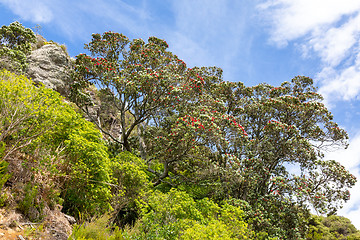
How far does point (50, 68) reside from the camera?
21422 millimetres

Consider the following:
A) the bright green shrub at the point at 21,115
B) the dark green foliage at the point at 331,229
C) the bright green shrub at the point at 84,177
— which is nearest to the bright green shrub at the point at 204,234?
the bright green shrub at the point at 84,177

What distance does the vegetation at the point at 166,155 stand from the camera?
7.50m

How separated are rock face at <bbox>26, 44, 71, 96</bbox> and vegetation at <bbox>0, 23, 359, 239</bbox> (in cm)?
188

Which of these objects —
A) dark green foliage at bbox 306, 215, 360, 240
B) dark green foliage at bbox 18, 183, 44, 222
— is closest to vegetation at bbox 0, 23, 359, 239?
dark green foliage at bbox 18, 183, 44, 222

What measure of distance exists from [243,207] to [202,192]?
3.99 m

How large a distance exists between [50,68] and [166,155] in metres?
14.5

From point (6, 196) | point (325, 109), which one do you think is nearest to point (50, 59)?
point (6, 196)

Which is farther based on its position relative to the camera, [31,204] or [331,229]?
[331,229]

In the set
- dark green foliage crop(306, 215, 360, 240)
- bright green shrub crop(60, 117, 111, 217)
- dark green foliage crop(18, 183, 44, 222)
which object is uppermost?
dark green foliage crop(306, 215, 360, 240)

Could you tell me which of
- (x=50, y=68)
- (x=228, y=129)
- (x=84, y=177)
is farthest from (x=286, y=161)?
(x=50, y=68)

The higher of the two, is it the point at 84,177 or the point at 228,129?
the point at 228,129

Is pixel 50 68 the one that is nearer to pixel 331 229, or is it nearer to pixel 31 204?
pixel 31 204

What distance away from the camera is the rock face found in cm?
2019

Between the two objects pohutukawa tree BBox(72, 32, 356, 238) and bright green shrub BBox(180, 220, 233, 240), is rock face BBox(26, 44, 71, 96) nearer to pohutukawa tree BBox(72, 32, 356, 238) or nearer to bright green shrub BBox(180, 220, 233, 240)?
pohutukawa tree BBox(72, 32, 356, 238)
